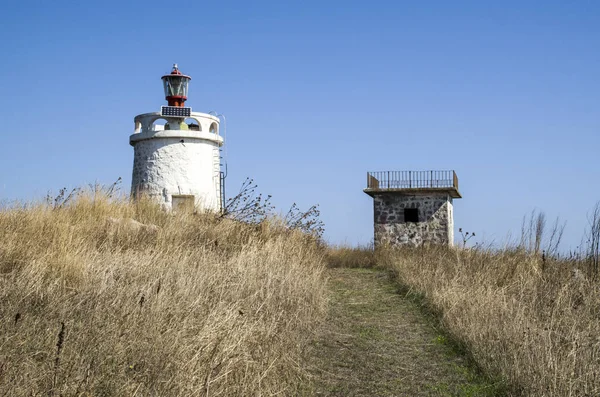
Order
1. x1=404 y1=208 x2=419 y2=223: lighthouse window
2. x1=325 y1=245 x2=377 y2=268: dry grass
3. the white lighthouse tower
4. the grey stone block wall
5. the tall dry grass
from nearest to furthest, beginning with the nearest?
the tall dry grass < x1=325 y1=245 x2=377 y2=268: dry grass < the white lighthouse tower < the grey stone block wall < x1=404 y1=208 x2=419 y2=223: lighthouse window

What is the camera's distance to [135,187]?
2081cm

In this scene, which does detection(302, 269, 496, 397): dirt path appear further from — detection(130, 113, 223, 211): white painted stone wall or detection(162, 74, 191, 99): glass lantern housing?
detection(162, 74, 191, 99): glass lantern housing

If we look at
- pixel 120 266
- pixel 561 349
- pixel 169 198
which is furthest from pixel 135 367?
pixel 169 198

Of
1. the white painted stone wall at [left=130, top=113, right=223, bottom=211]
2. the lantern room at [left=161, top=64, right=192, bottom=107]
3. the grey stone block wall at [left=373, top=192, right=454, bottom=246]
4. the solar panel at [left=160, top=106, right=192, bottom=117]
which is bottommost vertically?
the grey stone block wall at [left=373, top=192, right=454, bottom=246]

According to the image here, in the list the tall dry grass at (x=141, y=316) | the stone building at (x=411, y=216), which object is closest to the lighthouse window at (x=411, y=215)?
the stone building at (x=411, y=216)

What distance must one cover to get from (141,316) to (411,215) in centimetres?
1915

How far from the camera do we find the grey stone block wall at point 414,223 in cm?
2380

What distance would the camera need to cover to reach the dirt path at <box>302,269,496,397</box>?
5.85m

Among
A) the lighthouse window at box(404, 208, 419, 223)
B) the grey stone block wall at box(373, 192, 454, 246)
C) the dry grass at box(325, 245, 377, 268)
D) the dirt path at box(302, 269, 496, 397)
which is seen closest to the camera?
the dirt path at box(302, 269, 496, 397)

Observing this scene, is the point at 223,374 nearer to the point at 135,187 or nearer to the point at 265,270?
the point at 265,270

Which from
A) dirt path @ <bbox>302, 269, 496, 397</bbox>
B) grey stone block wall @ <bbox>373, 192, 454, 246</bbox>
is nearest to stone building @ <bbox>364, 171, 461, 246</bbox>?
grey stone block wall @ <bbox>373, 192, 454, 246</bbox>

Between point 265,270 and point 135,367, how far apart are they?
4.46m

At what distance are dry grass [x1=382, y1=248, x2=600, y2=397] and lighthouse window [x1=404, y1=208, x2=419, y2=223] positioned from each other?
35.4 ft

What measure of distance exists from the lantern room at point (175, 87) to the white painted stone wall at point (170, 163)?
2.30ft
